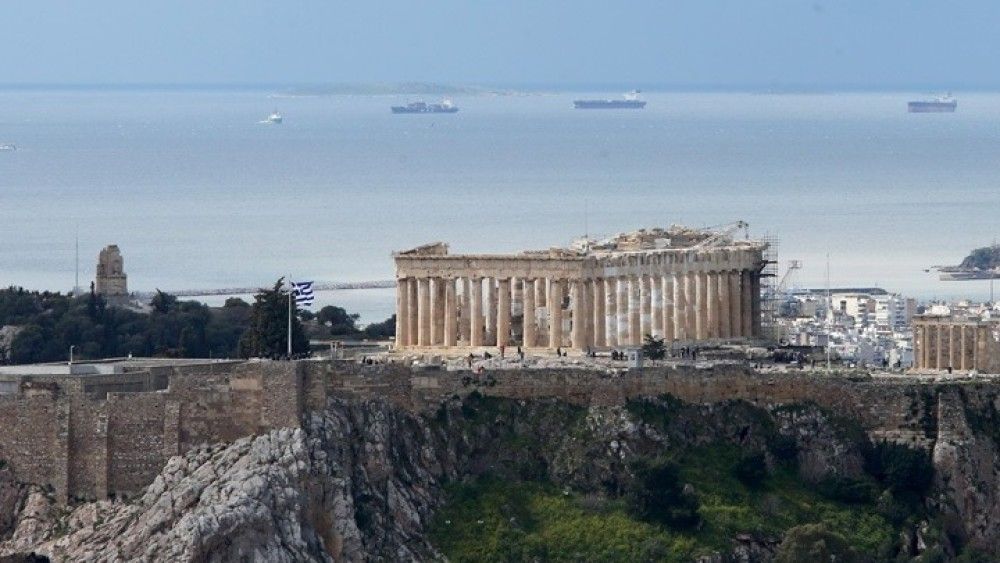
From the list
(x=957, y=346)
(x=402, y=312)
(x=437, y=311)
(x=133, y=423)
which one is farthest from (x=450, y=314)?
(x=133, y=423)

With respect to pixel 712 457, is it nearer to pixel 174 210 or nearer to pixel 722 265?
pixel 722 265

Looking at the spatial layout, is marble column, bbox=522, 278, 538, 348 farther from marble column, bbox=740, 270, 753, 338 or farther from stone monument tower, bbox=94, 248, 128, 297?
stone monument tower, bbox=94, 248, 128, 297

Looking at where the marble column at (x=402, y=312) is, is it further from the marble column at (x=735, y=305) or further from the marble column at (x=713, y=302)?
the marble column at (x=735, y=305)

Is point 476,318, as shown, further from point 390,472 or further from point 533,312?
point 390,472

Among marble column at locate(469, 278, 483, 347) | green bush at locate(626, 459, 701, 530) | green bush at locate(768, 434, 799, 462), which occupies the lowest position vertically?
green bush at locate(626, 459, 701, 530)

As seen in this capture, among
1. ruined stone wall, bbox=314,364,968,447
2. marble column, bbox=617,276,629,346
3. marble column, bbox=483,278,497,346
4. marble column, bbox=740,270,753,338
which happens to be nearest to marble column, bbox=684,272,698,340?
marble column, bbox=740,270,753,338

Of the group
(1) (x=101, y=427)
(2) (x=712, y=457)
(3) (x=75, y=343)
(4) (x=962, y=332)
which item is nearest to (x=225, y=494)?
(1) (x=101, y=427)
